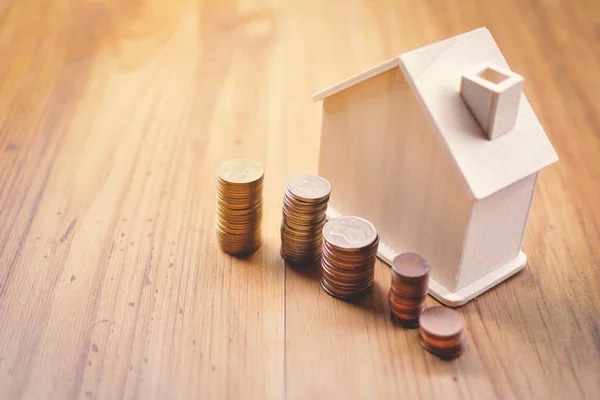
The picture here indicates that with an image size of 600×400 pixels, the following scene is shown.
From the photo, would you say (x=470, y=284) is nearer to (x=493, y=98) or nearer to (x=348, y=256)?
(x=348, y=256)

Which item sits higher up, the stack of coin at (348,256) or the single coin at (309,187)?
the single coin at (309,187)

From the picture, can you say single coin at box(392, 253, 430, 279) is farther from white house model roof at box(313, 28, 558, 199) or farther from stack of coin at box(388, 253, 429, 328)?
white house model roof at box(313, 28, 558, 199)

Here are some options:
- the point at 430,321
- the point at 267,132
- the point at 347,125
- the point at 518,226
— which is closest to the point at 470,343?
→ the point at 430,321

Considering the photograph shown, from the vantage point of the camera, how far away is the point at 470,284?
1.32 m

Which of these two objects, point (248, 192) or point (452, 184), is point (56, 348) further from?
point (452, 184)

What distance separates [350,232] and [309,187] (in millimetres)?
105

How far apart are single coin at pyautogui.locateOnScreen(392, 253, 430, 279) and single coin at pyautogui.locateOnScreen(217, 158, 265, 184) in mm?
269

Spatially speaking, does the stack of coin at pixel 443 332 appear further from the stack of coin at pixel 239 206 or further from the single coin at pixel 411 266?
the stack of coin at pixel 239 206

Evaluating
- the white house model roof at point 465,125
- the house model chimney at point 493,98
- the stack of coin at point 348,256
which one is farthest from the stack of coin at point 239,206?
the house model chimney at point 493,98

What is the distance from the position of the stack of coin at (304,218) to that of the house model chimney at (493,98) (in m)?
0.27

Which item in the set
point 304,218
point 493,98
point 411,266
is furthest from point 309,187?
point 493,98

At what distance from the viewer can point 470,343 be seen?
4.05ft

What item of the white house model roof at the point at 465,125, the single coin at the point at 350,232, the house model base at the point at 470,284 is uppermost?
the white house model roof at the point at 465,125

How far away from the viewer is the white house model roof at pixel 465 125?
1.18 metres
